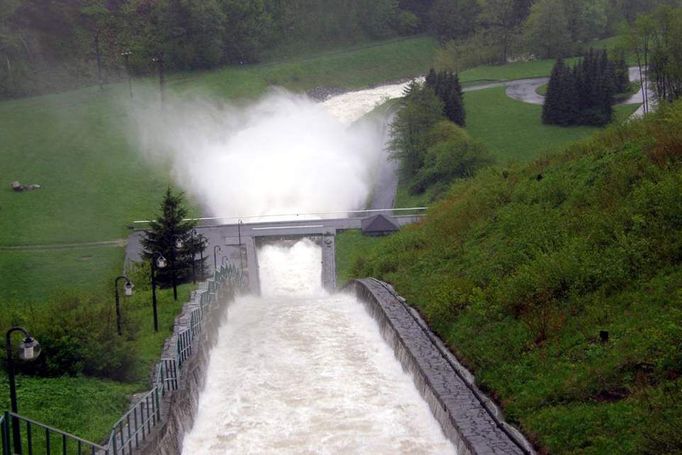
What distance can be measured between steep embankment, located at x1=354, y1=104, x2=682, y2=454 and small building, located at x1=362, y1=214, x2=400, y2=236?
2152 centimetres

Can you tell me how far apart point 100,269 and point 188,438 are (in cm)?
3031

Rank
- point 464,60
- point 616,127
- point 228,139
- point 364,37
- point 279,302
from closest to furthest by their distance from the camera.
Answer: point 616,127 < point 279,302 < point 228,139 < point 464,60 < point 364,37

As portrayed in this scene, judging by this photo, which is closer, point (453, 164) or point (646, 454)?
point (646, 454)

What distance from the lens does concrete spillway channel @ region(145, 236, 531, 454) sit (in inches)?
650

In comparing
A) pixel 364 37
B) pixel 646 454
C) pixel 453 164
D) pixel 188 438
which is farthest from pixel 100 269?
pixel 364 37

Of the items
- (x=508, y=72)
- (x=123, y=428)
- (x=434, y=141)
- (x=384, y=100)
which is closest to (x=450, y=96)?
(x=434, y=141)

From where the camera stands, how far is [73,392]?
646 inches

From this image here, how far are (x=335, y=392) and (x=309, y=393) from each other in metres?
0.60

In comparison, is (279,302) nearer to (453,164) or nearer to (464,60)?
(453,164)

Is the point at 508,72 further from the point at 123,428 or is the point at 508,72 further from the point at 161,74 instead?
the point at 123,428

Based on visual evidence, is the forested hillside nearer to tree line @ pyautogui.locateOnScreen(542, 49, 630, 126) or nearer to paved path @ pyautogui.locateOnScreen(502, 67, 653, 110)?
paved path @ pyautogui.locateOnScreen(502, 67, 653, 110)

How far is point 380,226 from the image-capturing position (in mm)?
51188

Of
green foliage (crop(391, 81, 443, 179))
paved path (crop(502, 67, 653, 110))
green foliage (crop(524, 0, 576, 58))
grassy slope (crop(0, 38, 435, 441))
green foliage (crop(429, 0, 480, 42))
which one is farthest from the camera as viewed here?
green foliage (crop(429, 0, 480, 42))

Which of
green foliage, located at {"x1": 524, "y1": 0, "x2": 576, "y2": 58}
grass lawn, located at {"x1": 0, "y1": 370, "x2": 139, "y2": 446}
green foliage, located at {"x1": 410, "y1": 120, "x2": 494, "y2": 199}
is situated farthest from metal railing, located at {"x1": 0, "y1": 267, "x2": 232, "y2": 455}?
green foliage, located at {"x1": 524, "y1": 0, "x2": 576, "y2": 58}
